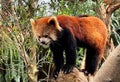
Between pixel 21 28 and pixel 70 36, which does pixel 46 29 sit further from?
pixel 21 28

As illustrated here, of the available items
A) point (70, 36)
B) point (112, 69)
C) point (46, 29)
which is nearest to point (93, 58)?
point (70, 36)

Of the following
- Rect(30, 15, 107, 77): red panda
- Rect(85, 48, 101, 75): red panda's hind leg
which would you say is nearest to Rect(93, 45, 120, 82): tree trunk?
Rect(30, 15, 107, 77): red panda

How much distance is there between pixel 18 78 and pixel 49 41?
153 centimetres

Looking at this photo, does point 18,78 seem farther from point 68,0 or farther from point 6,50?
point 68,0

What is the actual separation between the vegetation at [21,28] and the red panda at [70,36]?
343 millimetres

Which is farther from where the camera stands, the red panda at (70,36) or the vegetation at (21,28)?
the vegetation at (21,28)

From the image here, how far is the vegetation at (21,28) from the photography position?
2975 mm

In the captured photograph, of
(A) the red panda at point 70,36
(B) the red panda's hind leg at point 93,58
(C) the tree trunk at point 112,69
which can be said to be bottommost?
(B) the red panda's hind leg at point 93,58

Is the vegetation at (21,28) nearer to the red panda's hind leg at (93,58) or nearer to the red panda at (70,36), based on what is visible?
the red panda at (70,36)

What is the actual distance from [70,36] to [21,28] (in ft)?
2.31

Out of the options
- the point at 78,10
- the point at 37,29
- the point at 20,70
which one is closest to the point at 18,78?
the point at 20,70

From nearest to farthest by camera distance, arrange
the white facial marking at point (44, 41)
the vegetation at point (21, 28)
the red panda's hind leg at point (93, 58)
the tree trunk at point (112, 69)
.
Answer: the tree trunk at point (112, 69)
the white facial marking at point (44, 41)
the red panda's hind leg at point (93, 58)
the vegetation at point (21, 28)

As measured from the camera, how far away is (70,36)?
2428 mm

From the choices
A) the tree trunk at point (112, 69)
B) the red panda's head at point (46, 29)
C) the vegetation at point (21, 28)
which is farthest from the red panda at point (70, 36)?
the tree trunk at point (112, 69)
